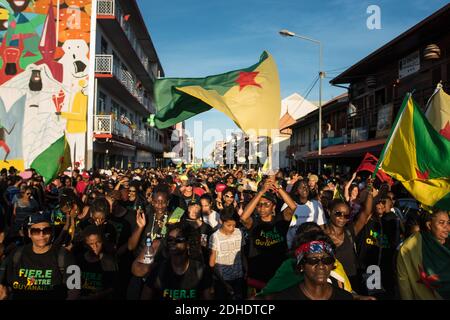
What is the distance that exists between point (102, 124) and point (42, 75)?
3.81 meters

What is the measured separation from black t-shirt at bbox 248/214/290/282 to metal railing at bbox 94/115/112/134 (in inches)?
665

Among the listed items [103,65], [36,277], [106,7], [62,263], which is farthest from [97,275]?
[106,7]

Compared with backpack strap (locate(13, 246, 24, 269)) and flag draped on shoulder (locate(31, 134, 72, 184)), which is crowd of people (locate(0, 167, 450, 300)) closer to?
backpack strap (locate(13, 246, 24, 269))

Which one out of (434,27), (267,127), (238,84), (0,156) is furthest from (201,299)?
(0,156)

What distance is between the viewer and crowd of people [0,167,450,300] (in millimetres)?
3215

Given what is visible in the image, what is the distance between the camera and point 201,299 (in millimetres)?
3213

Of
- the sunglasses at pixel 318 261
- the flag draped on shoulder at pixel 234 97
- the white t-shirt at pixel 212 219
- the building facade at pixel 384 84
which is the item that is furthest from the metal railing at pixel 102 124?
the sunglasses at pixel 318 261

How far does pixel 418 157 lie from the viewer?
4727 mm

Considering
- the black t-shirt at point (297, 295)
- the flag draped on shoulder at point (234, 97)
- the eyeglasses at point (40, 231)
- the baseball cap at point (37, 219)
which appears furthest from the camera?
the flag draped on shoulder at point (234, 97)

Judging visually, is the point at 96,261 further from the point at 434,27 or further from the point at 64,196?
the point at 434,27

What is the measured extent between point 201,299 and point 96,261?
4.45 ft

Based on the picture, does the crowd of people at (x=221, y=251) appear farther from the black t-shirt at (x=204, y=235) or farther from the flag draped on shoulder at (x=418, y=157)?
the flag draped on shoulder at (x=418, y=157)

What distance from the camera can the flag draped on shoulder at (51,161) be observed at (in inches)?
333

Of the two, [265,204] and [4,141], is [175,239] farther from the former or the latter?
[4,141]
